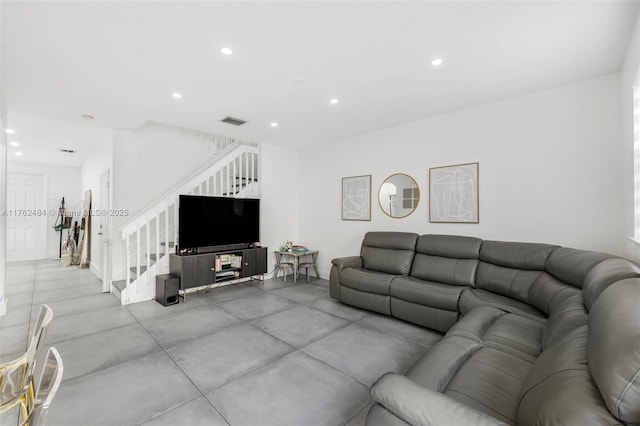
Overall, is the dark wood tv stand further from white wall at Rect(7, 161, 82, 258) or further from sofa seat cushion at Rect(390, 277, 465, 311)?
white wall at Rect(7, 161, 82, 258)

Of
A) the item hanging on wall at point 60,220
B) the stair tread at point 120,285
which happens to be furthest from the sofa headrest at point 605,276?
the item hanging on wall at point 60,220

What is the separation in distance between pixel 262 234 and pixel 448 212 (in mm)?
3310

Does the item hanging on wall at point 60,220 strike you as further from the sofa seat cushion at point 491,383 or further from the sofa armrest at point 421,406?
the sofa seat cushion at point 491,383

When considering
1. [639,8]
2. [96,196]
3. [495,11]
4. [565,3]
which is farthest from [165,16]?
[96,196]

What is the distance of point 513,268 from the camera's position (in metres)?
2.95

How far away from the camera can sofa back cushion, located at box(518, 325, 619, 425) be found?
0.81 metres

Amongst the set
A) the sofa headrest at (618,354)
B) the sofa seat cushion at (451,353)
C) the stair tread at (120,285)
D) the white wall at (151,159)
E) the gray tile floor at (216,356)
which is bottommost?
the gray tile floor at (216,356)

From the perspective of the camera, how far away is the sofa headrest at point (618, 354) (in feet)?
2.48

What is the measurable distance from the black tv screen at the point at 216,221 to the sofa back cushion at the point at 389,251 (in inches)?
82.6

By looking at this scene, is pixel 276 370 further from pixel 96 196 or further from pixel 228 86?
pixel 96 196

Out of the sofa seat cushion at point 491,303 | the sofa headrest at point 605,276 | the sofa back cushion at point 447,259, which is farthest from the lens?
the sofa back cushion at point 447,259

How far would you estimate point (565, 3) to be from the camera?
185cm

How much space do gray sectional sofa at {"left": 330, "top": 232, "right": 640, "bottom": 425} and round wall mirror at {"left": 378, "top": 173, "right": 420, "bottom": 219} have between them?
0.46 meters

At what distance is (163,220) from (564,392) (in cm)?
572
